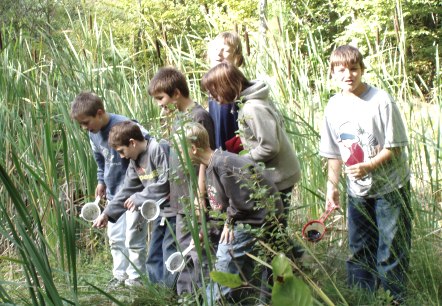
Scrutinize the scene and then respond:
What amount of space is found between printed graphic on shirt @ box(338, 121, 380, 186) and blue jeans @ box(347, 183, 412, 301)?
0.51ft

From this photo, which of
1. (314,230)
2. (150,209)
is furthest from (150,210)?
(314,230)

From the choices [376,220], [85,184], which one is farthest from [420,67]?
[376,220]

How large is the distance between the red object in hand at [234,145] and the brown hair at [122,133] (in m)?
0.54

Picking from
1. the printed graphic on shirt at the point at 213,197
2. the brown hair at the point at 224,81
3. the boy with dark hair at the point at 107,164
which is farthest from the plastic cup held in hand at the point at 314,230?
the boy with dark hair at the point at 107,164

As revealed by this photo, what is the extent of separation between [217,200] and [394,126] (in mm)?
818

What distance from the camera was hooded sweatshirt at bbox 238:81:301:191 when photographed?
313 cm

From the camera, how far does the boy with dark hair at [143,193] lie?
3598mm

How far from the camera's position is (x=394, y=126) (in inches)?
116

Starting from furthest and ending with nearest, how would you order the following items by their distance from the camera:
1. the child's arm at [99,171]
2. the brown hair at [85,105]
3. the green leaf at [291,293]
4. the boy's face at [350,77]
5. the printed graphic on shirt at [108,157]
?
the child's arm at [99,171], the printed graphic on shirt at [108,157], the brown hair at [85,105], the boy's face at [350,77], the green leaf at [291,293]

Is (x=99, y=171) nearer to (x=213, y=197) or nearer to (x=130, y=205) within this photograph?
(x=130, y=205)

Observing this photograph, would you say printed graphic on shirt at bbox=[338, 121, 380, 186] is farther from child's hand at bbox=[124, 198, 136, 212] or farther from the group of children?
child's hand at bbox=[124, 198, 136, 212]

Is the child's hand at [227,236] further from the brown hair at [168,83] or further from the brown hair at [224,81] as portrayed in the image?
the brown hair at [168,83]

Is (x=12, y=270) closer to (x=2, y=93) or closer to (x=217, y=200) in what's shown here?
(x=2, y=93)

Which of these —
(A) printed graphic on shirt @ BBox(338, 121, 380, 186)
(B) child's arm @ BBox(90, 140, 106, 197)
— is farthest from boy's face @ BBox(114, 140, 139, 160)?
(A) printed graphic on shirt @ BBox(338, 121, 380, 186)
